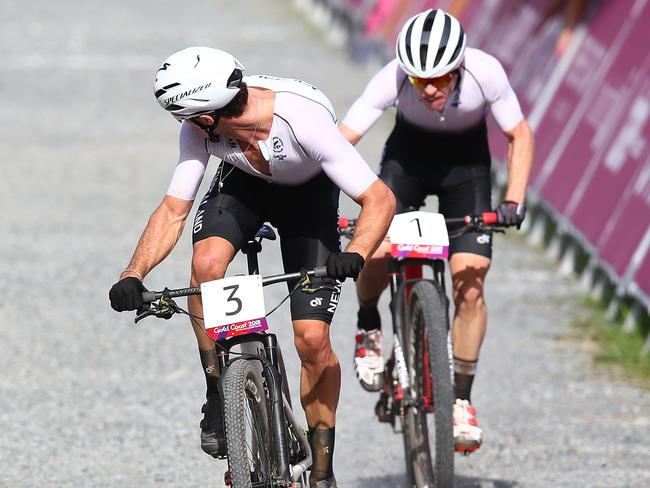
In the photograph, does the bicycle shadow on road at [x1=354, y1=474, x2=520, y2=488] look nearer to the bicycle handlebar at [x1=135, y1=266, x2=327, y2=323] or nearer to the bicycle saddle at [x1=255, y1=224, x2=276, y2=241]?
the bicycle saddle at [x1=255, y1=224, x2=276, y2=241]

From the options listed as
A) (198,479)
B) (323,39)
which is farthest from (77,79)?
(198,479)

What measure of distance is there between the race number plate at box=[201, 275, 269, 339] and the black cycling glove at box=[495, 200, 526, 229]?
67.8 inches

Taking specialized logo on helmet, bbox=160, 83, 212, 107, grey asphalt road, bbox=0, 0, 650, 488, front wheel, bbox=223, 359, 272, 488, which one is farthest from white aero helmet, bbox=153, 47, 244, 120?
grey asphalt road, bbox=0, 0, 650, 488

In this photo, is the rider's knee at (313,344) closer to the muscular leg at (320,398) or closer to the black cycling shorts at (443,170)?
the muscular leg at (320,398)

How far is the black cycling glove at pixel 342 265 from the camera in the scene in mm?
5363

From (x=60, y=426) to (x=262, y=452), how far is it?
9.47 ft

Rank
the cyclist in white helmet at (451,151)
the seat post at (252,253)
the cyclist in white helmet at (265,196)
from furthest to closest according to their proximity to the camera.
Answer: the cyclist in white helmet at (451,151), the seat post at (252,253), the cyclist in white helmet at (265,196)

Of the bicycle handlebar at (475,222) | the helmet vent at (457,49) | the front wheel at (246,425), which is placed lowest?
the front wheel at (246,425)

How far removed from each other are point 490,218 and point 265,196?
1156 mm

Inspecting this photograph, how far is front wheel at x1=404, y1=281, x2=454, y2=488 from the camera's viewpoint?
254 inches

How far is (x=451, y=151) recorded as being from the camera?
297 inches

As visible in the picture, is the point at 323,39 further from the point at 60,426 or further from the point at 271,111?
the point at 271,111

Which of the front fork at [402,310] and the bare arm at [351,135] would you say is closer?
the front fork at [402,310]

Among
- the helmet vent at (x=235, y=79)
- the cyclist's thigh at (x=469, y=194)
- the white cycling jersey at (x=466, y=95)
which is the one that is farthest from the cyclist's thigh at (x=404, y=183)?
the helmet vent at (x=235, y=79)
